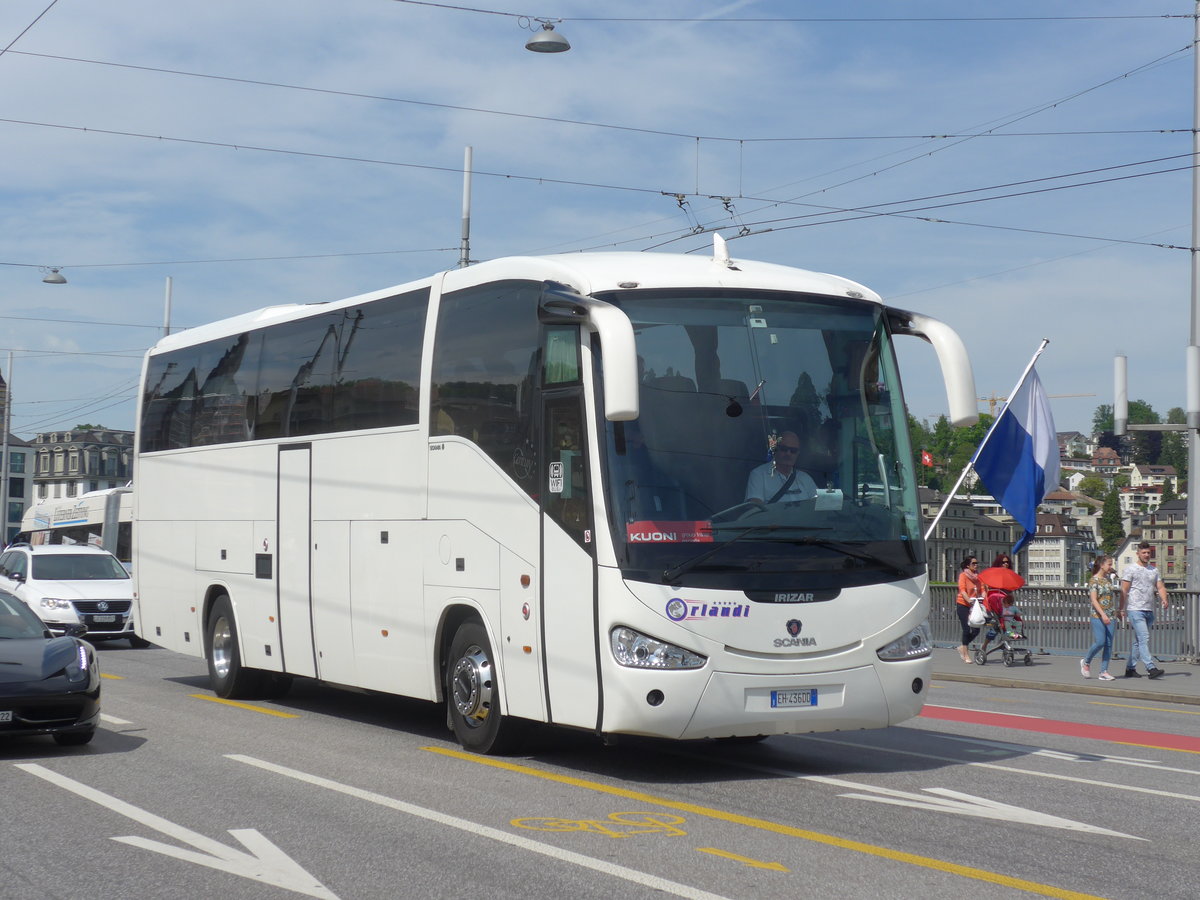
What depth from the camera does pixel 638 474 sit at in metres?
9.59

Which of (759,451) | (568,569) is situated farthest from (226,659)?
(759,451)

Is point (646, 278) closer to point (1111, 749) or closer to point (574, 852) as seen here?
point (574, 852)

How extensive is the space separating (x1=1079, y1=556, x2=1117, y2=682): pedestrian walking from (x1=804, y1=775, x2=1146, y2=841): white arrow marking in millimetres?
12435

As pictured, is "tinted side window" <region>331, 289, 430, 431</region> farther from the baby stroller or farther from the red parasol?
the red parasol

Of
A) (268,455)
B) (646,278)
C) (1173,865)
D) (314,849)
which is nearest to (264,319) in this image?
(268,455)

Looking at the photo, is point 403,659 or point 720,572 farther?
point 403,659

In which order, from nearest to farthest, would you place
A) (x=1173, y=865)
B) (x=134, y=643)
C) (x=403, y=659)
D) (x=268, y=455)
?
(x=1173, y=865) → (x=403, y=659) → (x=268, y=455) → (x=134, y=643)

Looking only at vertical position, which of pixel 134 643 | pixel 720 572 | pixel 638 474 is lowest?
pixel 134 643

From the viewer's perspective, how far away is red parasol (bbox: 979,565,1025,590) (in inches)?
973

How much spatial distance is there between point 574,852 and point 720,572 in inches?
102

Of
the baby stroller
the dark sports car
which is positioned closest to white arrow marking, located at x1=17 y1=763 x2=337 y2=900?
the dark sports car

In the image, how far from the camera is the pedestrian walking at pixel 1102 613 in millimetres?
21125

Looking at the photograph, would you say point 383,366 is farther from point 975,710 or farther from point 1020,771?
point 975,710

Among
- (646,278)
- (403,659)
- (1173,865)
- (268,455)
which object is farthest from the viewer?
(268,455)
